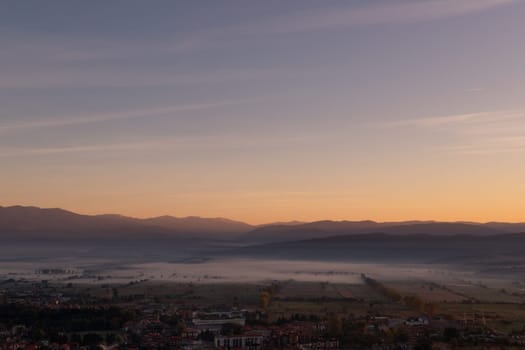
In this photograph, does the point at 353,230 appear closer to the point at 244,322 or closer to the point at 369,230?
the point at 369,230

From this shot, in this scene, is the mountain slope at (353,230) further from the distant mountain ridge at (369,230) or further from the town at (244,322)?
the town at (244,322)

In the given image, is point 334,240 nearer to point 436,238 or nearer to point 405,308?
point 436,238

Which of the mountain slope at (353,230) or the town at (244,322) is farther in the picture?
the mountain slope at (353,230)

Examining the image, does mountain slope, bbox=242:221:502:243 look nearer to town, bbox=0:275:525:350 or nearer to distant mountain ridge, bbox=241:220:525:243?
distant mountain ridge, bbox=241:220:525:243

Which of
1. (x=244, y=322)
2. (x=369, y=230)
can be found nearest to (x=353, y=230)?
(x=369, y=230)

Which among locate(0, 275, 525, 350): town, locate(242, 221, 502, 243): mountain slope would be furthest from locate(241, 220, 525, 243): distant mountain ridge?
locate(0, 275, 525, 350): town

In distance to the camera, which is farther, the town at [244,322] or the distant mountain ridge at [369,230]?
the distant mountain ridge at [369,230]

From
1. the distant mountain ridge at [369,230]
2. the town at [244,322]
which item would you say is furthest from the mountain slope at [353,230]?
the town at [244,322]

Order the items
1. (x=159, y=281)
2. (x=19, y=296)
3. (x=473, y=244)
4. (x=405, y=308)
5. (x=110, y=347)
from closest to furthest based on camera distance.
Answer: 1. (x=110, y=347)
2. (x=405, y=308)
3. (x=19, y=296)
4. (x=159, y=281)
5. (x=473, y=244)

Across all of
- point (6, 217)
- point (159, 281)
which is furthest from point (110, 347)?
point (6, 217)

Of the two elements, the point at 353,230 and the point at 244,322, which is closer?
the point at 244,322

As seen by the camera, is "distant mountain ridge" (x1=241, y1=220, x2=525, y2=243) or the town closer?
the town
